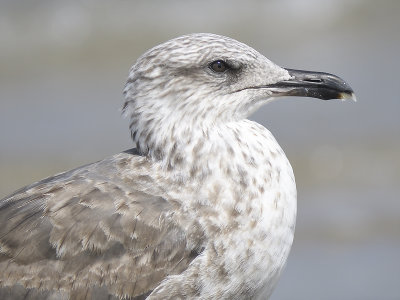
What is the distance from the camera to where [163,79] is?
223 inches

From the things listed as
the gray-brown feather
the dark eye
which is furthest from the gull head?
the gray-brown feather

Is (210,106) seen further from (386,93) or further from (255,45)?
(255,45)

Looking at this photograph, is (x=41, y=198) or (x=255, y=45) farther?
(x=255, y=45)

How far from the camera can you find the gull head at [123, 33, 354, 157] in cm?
565

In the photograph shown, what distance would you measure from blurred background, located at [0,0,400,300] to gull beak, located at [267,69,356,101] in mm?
1102

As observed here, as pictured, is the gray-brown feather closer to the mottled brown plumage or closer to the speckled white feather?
the mottled brown plumage

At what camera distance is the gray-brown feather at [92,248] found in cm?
534

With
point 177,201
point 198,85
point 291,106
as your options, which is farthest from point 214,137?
point 291,106

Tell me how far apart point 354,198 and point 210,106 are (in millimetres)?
5175

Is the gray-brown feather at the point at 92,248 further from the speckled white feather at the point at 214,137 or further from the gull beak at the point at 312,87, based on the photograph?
the gull beak at the point at 312,87

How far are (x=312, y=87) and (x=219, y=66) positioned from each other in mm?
567

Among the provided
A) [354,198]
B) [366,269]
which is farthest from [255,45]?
[366,269]

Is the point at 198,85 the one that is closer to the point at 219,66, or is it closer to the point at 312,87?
the point at 219,66

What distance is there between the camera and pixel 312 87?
578cm
